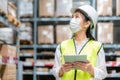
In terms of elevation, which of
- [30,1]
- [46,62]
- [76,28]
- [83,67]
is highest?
[30,1]

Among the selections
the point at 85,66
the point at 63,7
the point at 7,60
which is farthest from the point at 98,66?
the point at 63,7

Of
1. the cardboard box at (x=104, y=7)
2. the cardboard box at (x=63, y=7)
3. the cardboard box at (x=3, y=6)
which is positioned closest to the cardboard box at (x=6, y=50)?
the cardboard box at (x=3, y=6)

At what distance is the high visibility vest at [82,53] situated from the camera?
13.2 feet

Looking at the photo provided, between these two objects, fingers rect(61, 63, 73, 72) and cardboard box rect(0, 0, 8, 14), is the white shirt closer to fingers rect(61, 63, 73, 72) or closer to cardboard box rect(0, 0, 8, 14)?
fingers rect(61, 63, 73, 72)

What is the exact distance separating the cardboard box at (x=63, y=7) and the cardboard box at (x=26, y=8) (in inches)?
32.6

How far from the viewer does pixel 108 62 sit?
36.4 ft

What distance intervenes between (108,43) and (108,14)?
0.86 meters

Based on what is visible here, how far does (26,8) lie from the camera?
11383mm

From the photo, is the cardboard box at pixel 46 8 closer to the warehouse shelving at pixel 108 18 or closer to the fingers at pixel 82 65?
the warehouse shelving at pixel 108 18

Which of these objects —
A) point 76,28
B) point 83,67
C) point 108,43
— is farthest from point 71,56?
point 108,43

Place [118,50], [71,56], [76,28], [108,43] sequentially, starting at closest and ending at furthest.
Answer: [71,56]
[76,28]
[108,43]
[118,50]

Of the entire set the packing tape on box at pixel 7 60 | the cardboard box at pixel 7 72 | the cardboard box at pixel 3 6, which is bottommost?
the cardboard box at pixel 7 72

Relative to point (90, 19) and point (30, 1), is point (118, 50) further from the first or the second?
point (90, 19)

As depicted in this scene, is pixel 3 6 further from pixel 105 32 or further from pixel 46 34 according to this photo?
pixel 105 32
